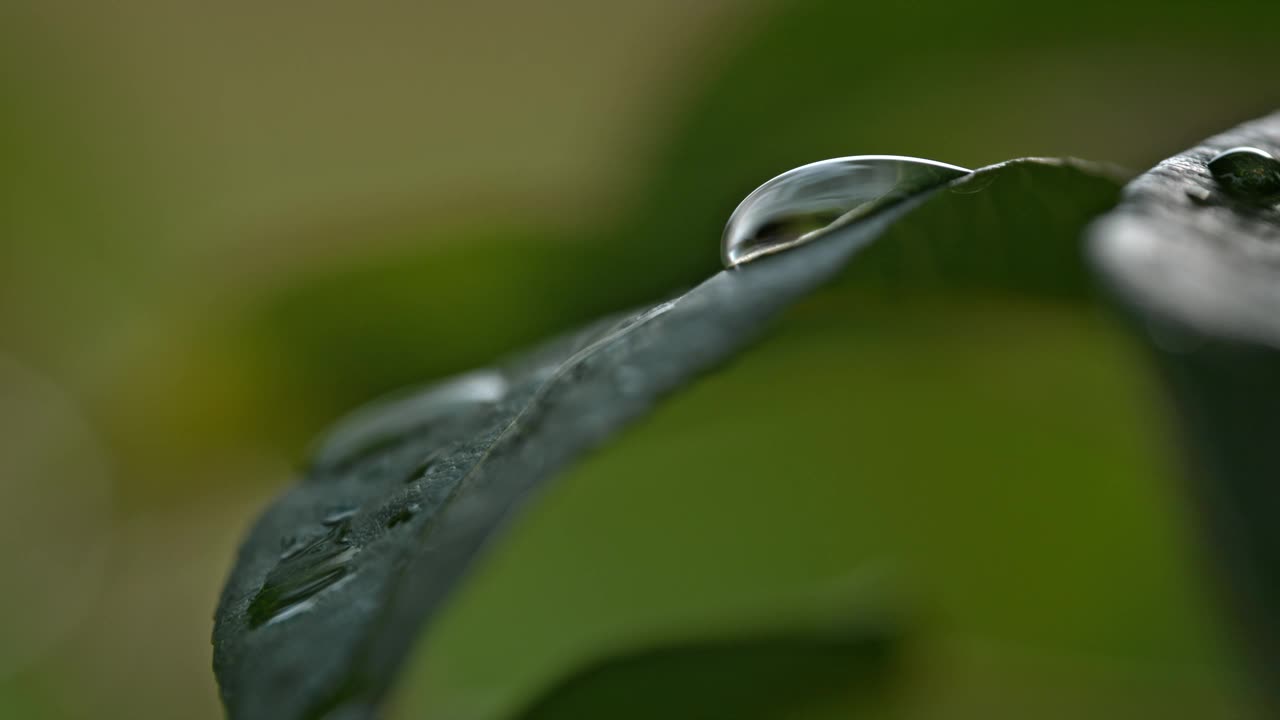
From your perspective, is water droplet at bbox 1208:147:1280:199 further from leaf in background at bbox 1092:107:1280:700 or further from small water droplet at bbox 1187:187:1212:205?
leaf in background at bbox 1092:107:1280:700

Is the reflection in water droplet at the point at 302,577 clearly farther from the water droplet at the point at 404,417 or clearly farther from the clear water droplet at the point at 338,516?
the water droplet at the point at 404,417

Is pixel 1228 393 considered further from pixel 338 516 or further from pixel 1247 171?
pixel 338 516

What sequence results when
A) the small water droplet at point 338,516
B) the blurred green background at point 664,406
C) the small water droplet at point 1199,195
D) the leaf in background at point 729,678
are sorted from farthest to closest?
the blurred green background at point 664,406 < the leaf in background at point 729,678 < the small water droplet at point 338,516 < the small water droplet at point 1199,195

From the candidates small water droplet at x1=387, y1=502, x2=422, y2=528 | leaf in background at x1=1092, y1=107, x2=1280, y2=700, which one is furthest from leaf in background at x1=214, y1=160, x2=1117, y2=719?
leaf in background at x1=1092, y1=107, x2=1280, y2=700

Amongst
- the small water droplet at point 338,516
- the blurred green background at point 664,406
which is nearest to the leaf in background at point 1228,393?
the blurred green background at point 664,406

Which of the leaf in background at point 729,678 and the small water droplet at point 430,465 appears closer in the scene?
the small water droplet at point 430,465

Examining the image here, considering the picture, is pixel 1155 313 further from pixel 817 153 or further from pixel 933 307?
pixel 817 153

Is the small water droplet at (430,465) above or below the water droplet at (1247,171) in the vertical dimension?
above

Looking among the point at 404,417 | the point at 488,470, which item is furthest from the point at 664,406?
the point at 404,417
